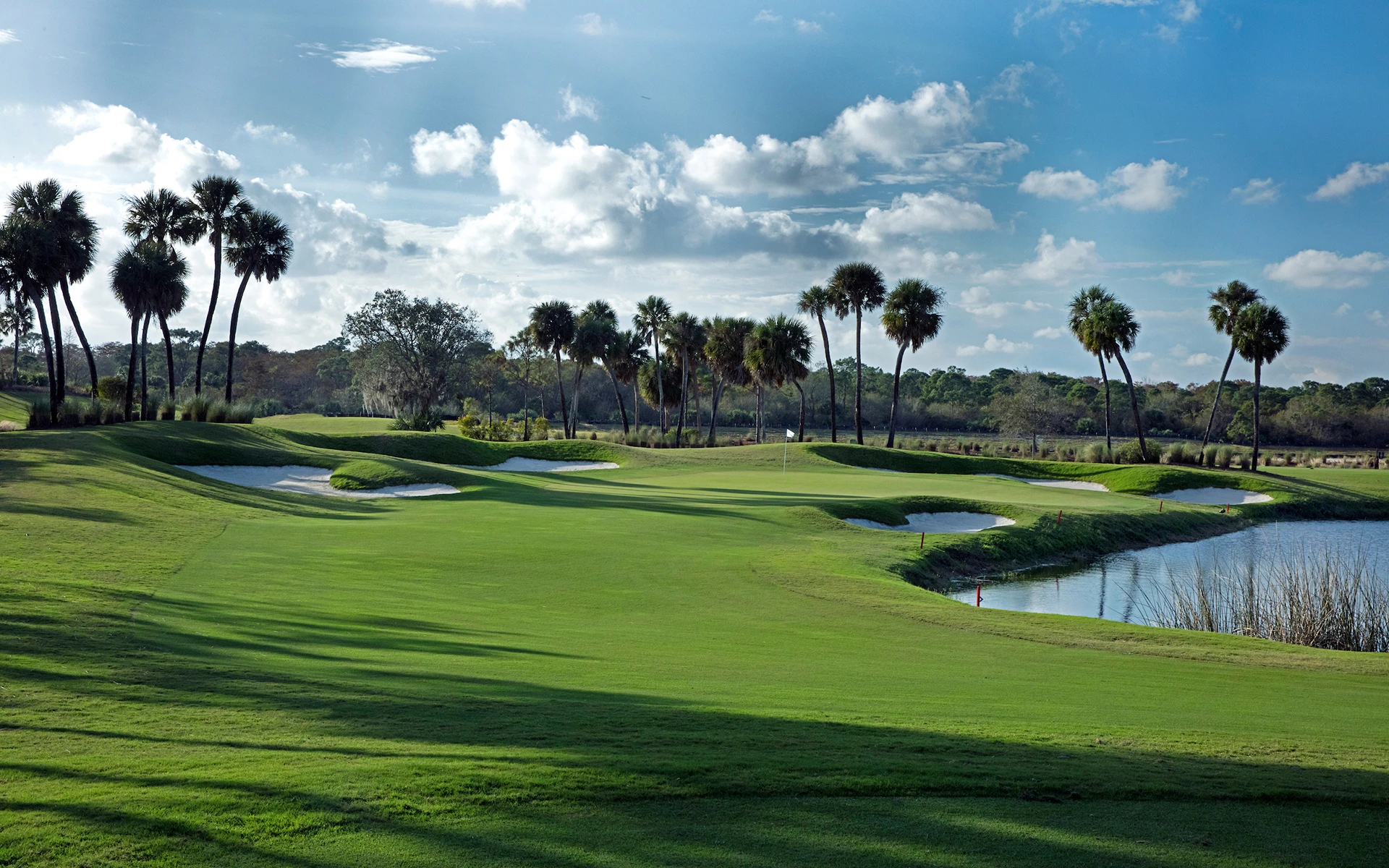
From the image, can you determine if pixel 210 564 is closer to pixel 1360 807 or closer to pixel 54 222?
pixel 1360 807

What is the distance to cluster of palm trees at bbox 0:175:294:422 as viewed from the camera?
3972cm

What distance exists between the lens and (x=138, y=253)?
47.9m

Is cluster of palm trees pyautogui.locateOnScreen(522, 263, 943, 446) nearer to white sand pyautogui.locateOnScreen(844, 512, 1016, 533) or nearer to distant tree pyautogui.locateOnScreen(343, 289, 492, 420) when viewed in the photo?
distant tree pyautogui.locateOnScreen(343, 289, 492, 420)

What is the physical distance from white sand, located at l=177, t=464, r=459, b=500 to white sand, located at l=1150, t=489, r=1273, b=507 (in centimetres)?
3520

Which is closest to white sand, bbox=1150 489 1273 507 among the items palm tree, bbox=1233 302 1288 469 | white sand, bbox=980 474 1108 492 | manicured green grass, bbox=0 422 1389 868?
Result: white sand, bbox=980 474 1108 492

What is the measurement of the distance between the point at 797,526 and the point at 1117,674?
16.6 metres

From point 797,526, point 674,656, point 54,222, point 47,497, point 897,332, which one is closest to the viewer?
point 674,656

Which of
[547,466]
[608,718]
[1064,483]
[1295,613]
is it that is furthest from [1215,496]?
[608,718]

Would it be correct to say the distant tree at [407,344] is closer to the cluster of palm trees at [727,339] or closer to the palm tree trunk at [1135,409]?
the cluster of palm trees at [727,339]

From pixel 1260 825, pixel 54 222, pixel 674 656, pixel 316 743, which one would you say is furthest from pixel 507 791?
pixel 54 222

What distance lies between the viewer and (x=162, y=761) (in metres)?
5.85

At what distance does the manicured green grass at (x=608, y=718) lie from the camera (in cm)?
521

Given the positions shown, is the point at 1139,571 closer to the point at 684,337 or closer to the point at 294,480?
the point at 294,480

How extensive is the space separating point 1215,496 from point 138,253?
56.2 m
